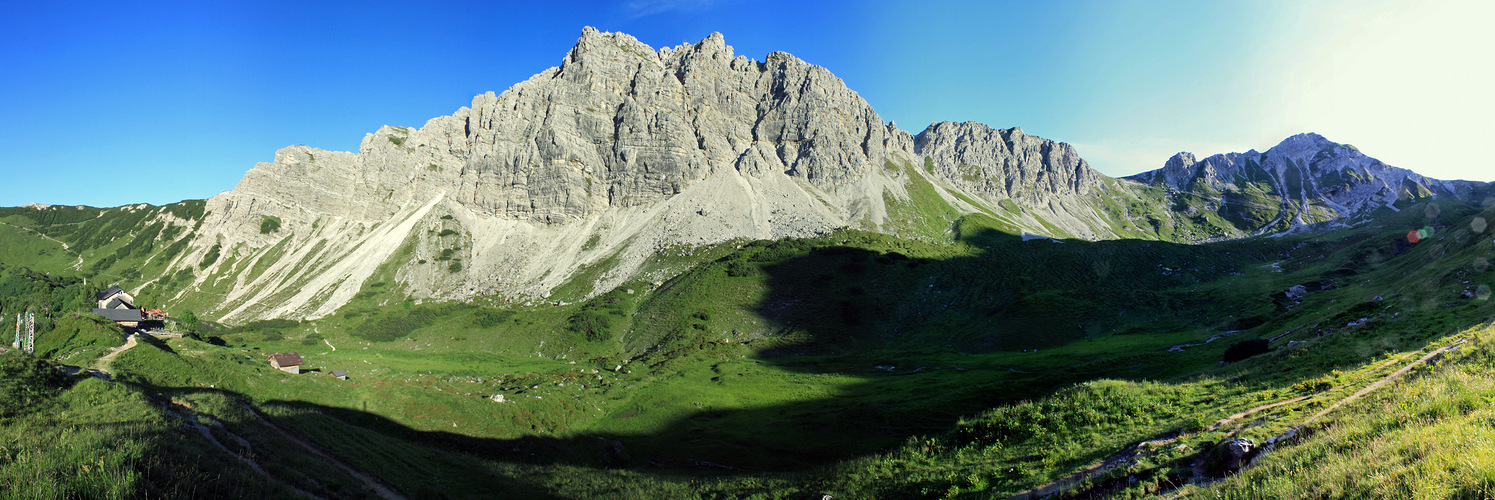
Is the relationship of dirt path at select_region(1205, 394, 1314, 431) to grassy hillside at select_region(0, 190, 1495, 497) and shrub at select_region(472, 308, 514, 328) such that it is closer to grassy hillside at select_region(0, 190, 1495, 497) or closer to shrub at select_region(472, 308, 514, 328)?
grassy hillside at select_region(0, 190, 1495, 497)

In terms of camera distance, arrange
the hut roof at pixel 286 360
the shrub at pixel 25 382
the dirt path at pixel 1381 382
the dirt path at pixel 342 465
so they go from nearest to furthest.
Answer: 1. the dirt path at pixel 1381 382
2. the shrub at pixel 25 382
3. the dirt path at pixel 342 465
4. the hut roof at pixel 286 360

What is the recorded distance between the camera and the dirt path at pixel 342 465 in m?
26.8

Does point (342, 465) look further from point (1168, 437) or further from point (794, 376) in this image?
point (794, 376)

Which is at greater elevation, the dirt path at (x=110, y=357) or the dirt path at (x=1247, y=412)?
the dirt path at (x=110, y=357)

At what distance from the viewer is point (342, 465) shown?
28.6 meters

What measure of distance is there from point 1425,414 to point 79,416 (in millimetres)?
43259

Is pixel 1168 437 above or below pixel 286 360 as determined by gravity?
below

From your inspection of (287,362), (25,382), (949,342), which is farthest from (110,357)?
(949,342)

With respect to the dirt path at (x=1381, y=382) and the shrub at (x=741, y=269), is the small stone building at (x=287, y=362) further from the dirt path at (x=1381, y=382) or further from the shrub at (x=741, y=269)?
the shrub at (x=741, y=269)

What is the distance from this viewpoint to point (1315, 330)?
41094mm

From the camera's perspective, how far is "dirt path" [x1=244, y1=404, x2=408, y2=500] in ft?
88.1

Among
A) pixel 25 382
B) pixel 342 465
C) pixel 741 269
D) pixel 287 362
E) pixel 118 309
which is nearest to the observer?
pixel 25 382

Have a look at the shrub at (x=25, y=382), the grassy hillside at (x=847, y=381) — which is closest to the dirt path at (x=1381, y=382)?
the grassy hillside at (x=847, y=381)

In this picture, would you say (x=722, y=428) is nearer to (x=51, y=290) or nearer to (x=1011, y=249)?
(x=1011, y=249)
